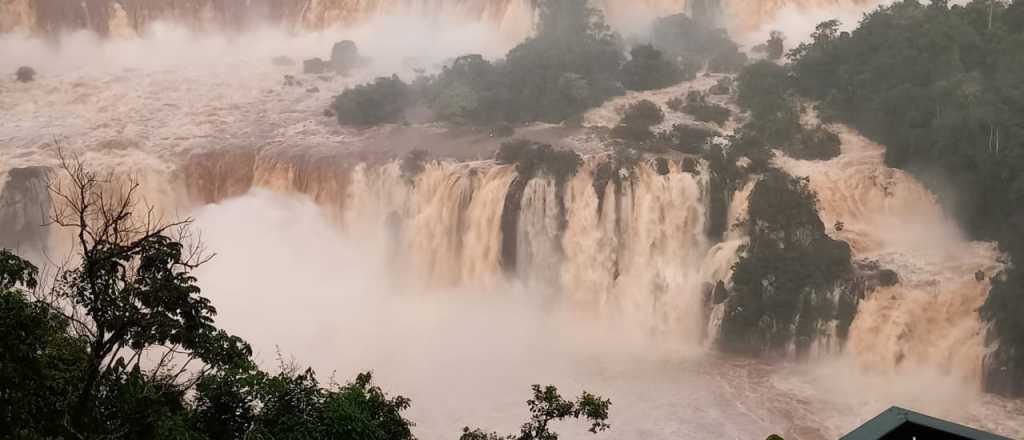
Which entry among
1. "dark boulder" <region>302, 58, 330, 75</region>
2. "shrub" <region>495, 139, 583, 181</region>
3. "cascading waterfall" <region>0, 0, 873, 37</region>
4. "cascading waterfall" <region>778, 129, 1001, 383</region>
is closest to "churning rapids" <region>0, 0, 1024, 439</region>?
"cascading waterfall" <region>778, 129, 1001, 383</region>

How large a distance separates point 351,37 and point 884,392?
28.2 m

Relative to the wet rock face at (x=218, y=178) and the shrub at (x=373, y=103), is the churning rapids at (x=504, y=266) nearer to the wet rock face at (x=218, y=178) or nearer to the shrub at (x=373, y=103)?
the wet rock face at (x=218, y=178)

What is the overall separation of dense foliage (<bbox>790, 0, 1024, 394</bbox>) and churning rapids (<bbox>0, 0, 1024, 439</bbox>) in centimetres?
61

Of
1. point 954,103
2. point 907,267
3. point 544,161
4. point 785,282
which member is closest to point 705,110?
point 544,161

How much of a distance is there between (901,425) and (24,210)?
26652 millimetres

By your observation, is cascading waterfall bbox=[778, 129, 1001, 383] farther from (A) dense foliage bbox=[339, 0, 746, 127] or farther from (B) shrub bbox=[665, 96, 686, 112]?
(A) dense foliage bbox=[339, 0, 746, 127]

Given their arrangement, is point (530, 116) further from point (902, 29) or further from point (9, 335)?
point (9, 335)

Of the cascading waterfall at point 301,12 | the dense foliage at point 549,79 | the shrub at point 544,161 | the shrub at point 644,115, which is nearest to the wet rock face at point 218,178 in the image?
the dense foliage at point 549,79

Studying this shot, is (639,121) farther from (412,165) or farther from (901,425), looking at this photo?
(901,425)

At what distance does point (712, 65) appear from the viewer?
3634cm

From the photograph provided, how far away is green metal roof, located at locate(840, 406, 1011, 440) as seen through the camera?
904cm

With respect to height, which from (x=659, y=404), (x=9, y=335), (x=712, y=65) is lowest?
(x=659, y=404)

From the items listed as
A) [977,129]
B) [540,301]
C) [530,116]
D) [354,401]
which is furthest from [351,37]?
[354,401]

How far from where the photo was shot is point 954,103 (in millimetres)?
27062
